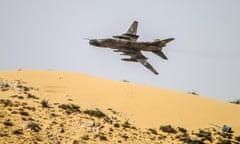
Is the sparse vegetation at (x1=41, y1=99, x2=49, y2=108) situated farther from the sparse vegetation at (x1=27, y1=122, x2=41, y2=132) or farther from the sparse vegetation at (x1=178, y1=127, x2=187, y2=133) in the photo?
the sparse vegetation at (x1=178, y1=127, x2=187, y2=133)

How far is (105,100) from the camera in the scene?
5109 centimetres

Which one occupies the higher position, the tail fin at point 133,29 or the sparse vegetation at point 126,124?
the tail fin at point 133,29

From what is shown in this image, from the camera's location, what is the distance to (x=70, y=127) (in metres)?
37.9

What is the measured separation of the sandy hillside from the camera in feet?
120

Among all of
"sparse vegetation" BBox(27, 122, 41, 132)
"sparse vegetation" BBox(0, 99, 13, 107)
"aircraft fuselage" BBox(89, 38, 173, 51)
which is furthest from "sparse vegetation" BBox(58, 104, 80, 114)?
"aircraft fuselage" BBox(89, 38, 173, 51)

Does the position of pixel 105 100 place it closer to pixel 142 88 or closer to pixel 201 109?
pixel 142 88

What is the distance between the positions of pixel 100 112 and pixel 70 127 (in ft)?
23.7

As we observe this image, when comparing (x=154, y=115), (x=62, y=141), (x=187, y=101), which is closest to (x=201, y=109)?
(x=187, y=101)

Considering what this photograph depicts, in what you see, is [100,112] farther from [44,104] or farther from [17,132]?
[17,132]

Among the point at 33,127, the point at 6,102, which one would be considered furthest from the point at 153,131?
the point at 6,102

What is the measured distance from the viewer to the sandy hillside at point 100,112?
3669 cm

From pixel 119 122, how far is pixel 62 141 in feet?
34.1

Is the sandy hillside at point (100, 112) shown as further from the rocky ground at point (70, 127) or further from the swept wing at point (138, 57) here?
the swept wing at point (138, 57)

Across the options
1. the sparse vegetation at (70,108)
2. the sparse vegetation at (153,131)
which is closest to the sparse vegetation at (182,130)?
the sparse vegetation at (153,131)
